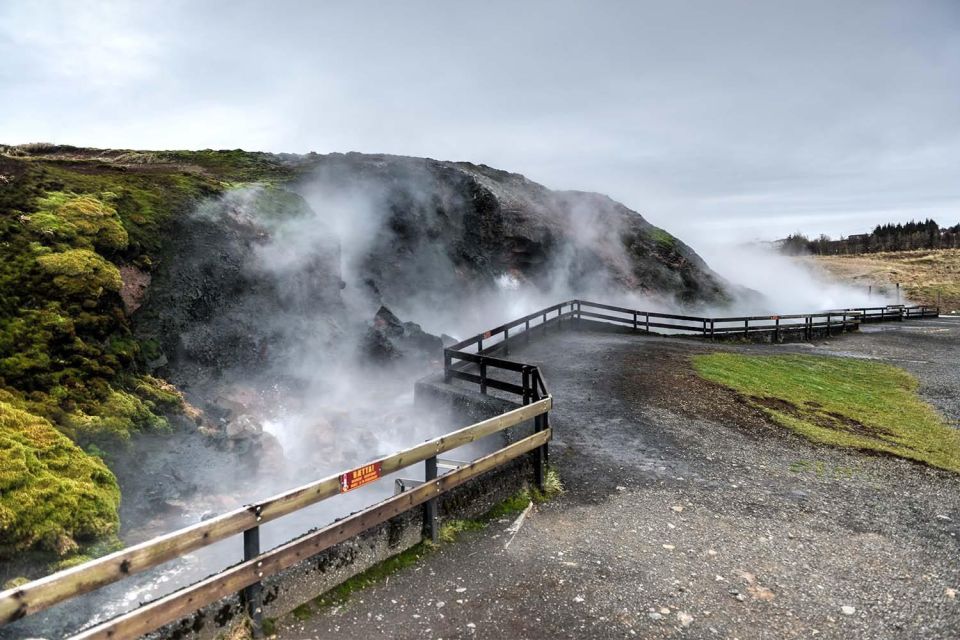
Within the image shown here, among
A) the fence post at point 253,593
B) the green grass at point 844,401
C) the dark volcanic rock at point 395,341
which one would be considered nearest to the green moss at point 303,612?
the fence post at point 253,593

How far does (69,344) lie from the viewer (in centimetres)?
1030

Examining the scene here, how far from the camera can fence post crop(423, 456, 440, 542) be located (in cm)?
627

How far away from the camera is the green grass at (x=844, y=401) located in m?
10.7

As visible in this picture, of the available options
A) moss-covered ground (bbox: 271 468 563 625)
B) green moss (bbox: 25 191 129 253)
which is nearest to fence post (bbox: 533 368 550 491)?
moss-covered ground (bbox: 271 468 563 625)

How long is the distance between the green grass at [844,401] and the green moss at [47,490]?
12.3 m

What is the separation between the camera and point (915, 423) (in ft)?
40.7

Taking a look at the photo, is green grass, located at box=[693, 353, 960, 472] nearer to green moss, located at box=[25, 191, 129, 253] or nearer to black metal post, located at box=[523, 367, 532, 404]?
black metal post, located at box=[523, 367, 532, 404]

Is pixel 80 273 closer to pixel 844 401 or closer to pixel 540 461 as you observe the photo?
pixel 540 461

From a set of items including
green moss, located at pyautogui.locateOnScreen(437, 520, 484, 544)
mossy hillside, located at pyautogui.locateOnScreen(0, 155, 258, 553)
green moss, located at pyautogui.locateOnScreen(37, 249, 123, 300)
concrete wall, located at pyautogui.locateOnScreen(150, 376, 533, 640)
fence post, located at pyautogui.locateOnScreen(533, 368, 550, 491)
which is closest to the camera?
concrete wall, located at pyautogui.locateOnScreen(150, 376, 533, 640)

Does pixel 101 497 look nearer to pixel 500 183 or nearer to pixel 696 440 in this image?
pixel 696 440

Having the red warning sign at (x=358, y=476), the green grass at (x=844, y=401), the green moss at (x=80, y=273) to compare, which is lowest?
the green grass at (x=844, y=401)

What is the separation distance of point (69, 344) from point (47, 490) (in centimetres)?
449

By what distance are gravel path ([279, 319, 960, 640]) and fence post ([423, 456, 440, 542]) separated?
0.23 m

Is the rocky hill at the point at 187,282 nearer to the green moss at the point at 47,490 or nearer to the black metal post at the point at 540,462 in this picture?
the green moss at the point at 47,490
